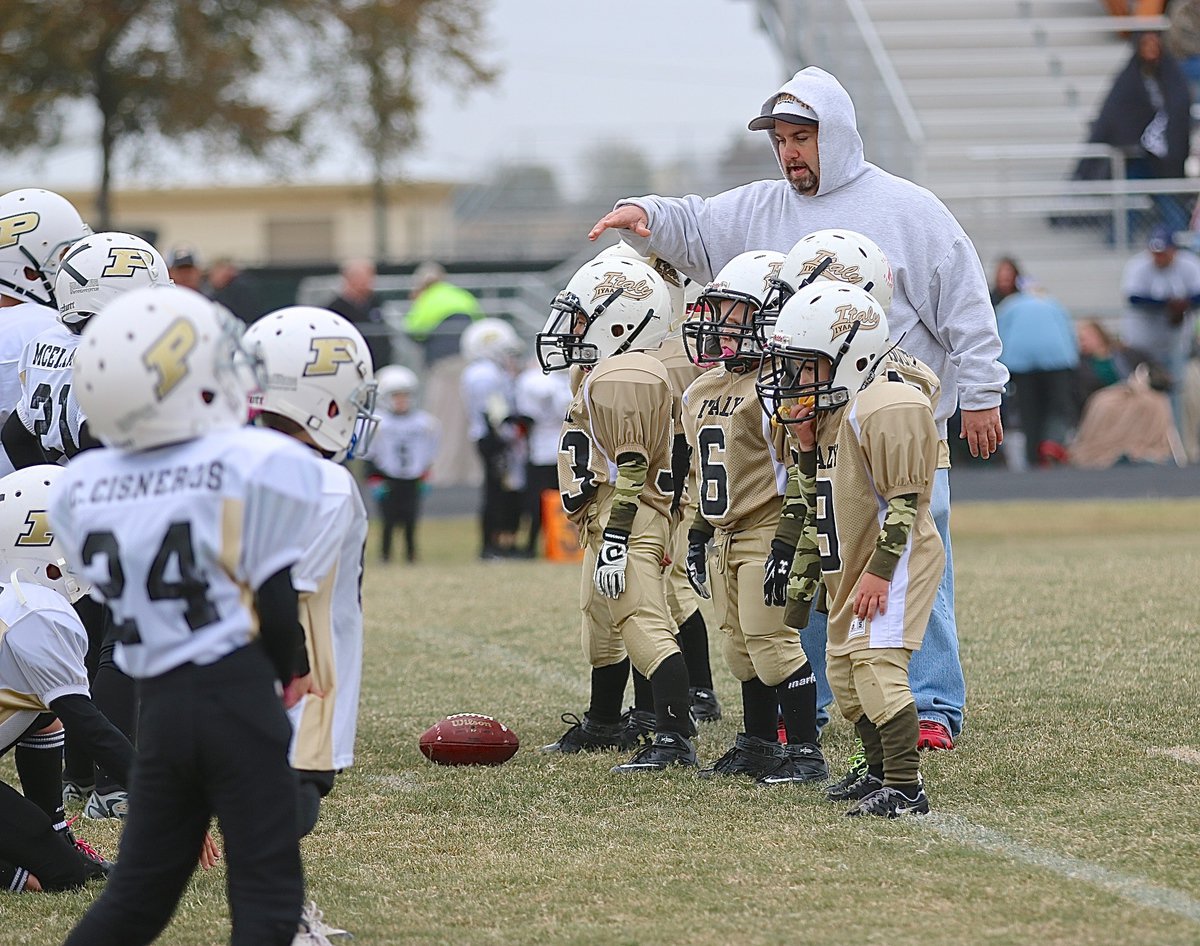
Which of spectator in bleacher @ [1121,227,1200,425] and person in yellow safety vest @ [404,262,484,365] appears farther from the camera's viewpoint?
person in yellow safety vest @ [404,262,484,365]

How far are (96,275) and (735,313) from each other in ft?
6.72

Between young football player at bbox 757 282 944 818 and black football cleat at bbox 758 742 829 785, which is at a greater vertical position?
young football player at bbox 757 282 944 818

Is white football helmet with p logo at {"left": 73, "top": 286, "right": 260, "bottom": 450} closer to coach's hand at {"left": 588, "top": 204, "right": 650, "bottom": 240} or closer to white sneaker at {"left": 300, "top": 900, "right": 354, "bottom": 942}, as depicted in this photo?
white sneaker at {"left": 300, "top": 900, "right": 354, "bottom": 942}

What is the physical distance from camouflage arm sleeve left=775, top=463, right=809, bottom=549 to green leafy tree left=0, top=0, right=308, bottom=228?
59.1 ft

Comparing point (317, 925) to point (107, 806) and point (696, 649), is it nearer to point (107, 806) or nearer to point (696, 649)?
point (107, 806)

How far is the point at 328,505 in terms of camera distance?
3.86 m

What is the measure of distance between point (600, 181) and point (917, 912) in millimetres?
20725

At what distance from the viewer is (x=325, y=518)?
385 centimetres

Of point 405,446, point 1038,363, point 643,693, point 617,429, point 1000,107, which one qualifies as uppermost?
point 1000,107

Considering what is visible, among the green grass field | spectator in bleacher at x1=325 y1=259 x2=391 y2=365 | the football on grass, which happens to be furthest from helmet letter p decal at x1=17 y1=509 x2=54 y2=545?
spectator in bleacher at x1=325 y1=259 x2=391 y2=365

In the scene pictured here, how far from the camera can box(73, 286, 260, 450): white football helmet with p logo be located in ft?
11.0

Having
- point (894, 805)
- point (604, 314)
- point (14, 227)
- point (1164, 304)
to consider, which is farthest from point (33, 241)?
point (1164, 304)

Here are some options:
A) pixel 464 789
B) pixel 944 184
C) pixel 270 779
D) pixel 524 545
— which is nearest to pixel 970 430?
pixel 464 789

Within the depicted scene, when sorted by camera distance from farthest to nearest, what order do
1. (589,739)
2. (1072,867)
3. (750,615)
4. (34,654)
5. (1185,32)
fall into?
(1185,32), (589,739), (750,615), (34,654), (1072,867)
